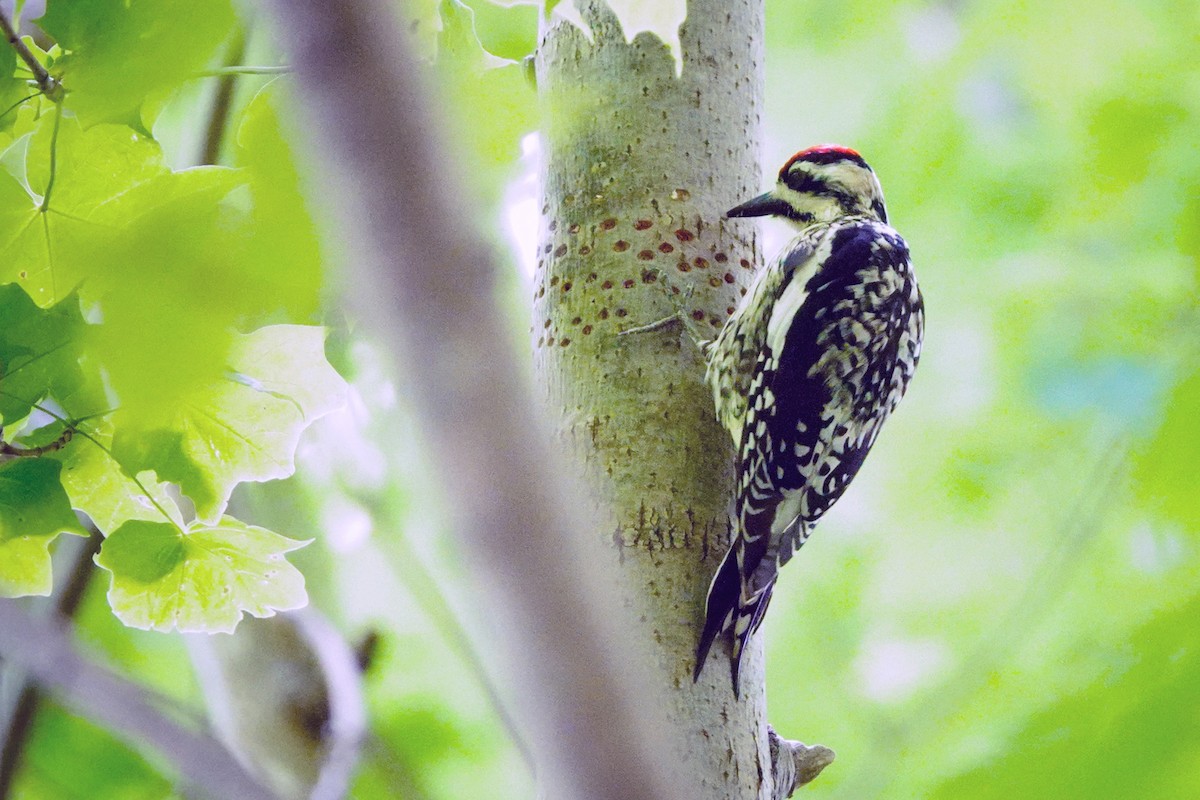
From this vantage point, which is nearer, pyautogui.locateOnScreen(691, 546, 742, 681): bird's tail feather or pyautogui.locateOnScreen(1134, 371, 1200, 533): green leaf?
pyautogui.locateOnScreen(691, 546, 742, 681): bird's tail feather

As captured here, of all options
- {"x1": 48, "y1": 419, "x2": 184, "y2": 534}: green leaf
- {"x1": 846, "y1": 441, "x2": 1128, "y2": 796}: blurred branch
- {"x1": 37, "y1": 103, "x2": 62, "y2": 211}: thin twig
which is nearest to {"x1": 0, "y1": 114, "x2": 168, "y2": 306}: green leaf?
{"x1": 37, "y1": 103, "x2": 62, "y2": 211}: thin twig

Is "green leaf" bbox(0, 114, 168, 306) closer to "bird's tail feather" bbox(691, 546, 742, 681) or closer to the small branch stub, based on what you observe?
"bird's tail feather" bbox(691, 546, 742, 681)

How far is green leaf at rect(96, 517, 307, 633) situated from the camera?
3.34ft

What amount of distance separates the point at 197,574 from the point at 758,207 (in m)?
0.95

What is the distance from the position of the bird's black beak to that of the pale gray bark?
0.02 meters

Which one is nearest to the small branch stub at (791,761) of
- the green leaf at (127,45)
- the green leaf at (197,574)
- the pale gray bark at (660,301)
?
the pale gray bark at (660,301)

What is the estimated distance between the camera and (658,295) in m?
1.41

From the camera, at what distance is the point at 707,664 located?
120cm

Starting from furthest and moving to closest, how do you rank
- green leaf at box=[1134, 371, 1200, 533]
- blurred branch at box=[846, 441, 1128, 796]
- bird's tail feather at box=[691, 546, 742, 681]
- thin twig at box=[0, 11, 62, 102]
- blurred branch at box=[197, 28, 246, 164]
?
blurred branch at box=[846, 441, 1128, 796] → green leaf at box=[1134, 371, 1200, 533] → blurred branch at box=[197, 28, 246, 164] → bird's tail feather at box=[691, 546, 742, 681] → thin twig at box=[0, 11, 62, 102]

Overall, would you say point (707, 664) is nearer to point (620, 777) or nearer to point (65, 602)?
point (620, 777)

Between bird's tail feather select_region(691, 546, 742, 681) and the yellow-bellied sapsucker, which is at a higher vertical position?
the yellow-bellied sapsucker

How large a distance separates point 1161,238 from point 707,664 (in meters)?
2.07

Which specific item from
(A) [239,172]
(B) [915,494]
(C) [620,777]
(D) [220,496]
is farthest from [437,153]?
(B) [915,494]

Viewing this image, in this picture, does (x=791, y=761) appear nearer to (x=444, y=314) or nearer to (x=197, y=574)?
(x=197, y=574)
